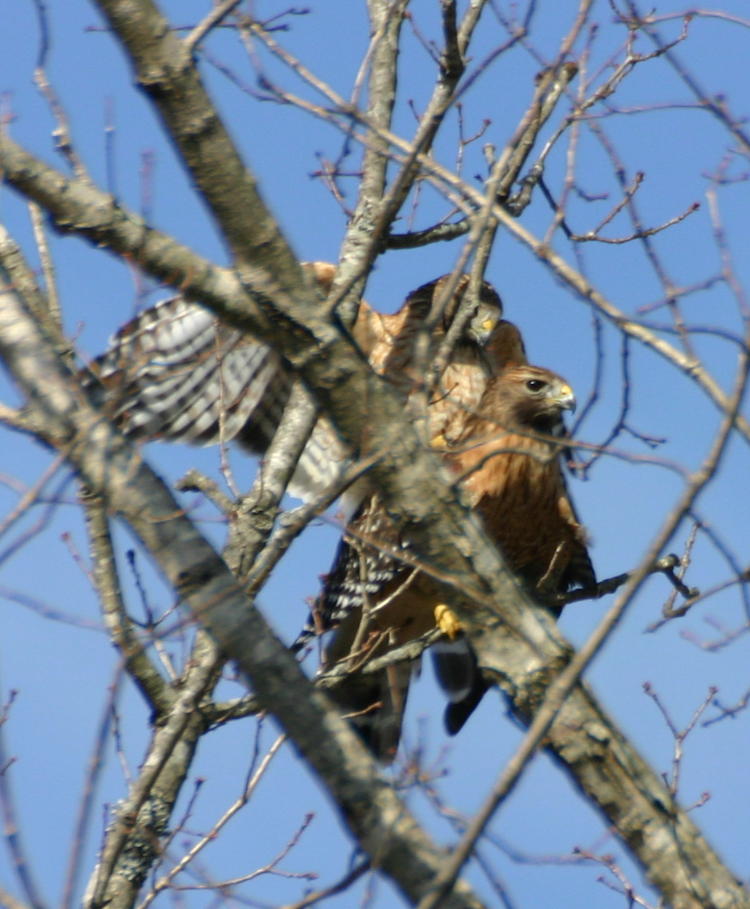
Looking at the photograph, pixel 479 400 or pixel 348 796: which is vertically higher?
pixel 479 400

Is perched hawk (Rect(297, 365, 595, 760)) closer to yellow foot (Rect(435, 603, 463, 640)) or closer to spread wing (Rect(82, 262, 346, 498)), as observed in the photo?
yellow foot (Rect(435, 603, 463, 640))

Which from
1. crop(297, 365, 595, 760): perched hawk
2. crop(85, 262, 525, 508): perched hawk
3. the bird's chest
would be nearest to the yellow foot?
crop(297, 365, 595, 760): perched hawk

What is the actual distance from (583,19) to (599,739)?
5.56 ft

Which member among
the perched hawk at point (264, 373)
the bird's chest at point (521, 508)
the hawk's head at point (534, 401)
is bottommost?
the bird's chest at point (521, 508)

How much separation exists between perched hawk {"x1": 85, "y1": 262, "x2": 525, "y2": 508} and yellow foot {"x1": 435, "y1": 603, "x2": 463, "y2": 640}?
0.79 meters

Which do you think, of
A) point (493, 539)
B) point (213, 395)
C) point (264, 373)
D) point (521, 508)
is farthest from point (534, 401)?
point (213, 395)

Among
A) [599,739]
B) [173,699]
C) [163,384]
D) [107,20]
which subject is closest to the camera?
[107,20]

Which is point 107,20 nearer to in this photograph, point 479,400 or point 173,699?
point 173,699

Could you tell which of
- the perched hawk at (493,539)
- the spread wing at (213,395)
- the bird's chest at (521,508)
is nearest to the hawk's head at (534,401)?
the perched hawk at (493,539)

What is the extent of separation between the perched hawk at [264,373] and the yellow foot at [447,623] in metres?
0.79

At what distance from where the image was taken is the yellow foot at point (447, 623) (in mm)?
5496

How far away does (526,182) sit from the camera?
16.3 feet

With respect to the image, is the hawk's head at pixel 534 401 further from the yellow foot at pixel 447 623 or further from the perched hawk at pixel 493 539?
the yellow foot at pixel 447 623

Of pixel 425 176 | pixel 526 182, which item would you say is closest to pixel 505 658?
pixel 425 176
